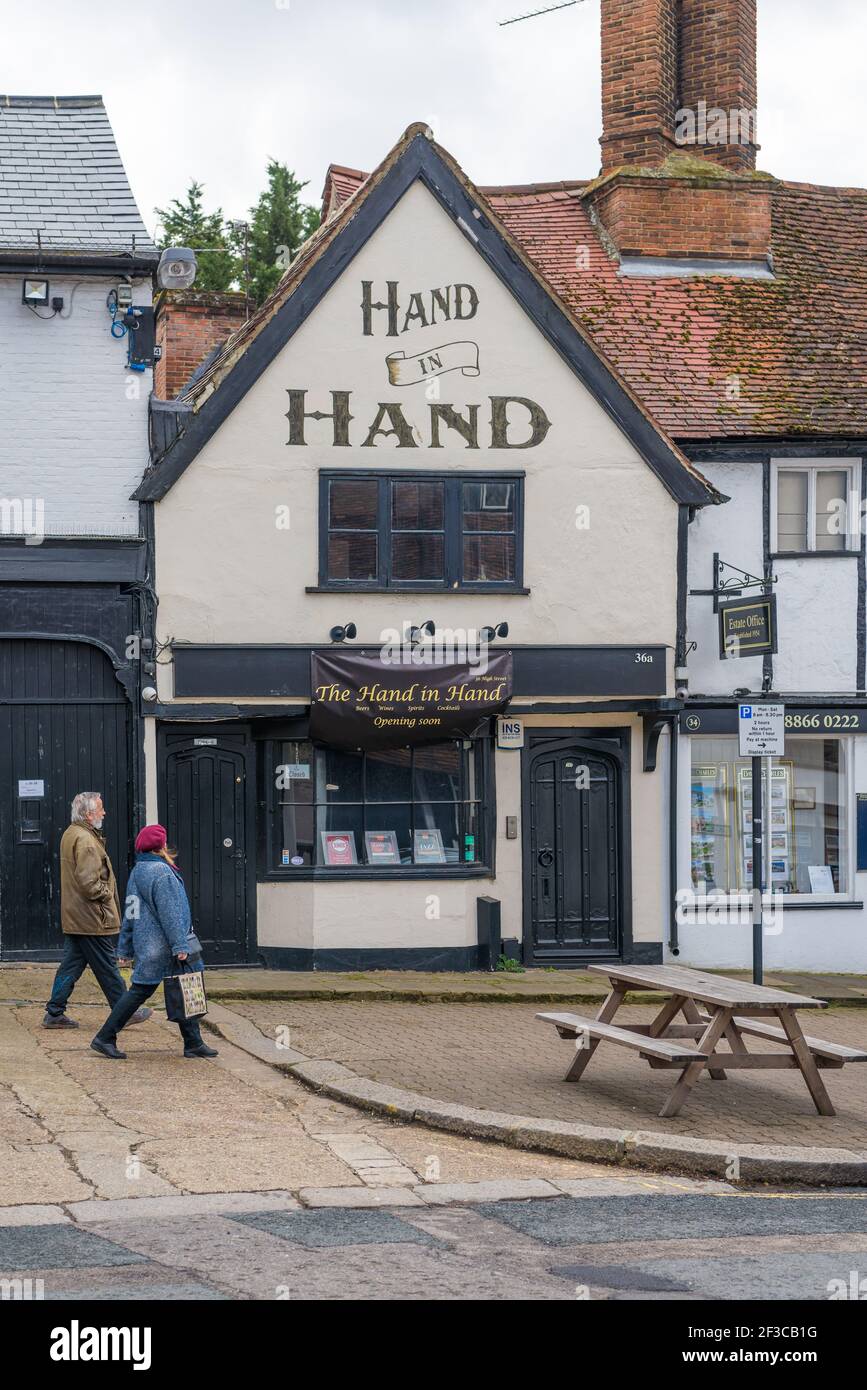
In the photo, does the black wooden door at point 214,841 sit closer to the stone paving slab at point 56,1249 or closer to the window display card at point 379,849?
the window display card at point 379,849

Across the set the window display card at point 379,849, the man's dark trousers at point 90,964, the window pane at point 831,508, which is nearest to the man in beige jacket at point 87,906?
the man's dark trousers at point 90,964

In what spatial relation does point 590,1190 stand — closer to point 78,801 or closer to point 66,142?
point 78,801

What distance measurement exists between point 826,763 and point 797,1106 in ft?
27.4

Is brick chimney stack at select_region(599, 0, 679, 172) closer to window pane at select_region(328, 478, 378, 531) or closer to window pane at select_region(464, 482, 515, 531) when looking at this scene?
window pane at select_region(464, 482, 515, 531)

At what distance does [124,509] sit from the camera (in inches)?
648

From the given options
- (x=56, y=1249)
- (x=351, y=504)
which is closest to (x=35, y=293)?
(x=351, y=504)

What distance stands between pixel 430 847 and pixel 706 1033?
22.9 ft

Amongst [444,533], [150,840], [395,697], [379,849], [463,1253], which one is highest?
[444,533]

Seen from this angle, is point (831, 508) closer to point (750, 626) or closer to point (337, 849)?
point (750, 626)

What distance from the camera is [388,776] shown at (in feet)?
56.1

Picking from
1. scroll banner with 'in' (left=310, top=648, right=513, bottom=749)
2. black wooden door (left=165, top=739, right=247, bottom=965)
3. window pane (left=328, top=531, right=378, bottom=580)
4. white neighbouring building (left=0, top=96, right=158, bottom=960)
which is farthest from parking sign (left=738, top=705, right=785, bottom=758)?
white neighbouring building (left=0, top=96, right=158, bottom=960)

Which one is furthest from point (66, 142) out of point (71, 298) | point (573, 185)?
point (573, 185)

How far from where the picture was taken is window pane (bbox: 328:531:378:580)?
55.7 ft

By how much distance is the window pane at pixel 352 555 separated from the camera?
1697 centimetres
